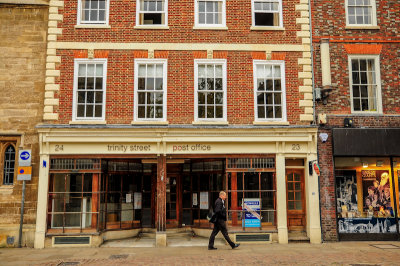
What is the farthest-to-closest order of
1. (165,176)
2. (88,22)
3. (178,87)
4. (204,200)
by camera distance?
(204,200) < (88,22) < (178,87) < (165,176)

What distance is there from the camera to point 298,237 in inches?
482

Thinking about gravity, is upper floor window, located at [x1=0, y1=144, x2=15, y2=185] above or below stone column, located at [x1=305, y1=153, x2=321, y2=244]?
above

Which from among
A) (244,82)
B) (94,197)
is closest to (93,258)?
(94,197)

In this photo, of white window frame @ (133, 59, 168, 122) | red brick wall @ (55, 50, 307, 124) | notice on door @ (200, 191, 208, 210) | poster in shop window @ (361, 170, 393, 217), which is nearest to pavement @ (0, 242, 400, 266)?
poster in shop window @ (361, 170, 393, 217)

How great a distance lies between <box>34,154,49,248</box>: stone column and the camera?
11.5m

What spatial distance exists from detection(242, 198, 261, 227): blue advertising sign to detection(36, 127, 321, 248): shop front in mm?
34

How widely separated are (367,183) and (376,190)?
0.42 meters

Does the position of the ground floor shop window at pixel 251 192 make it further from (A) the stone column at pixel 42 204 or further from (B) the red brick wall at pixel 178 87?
(A) the stone column at pixel 42 204

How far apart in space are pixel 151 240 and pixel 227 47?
7640 mm

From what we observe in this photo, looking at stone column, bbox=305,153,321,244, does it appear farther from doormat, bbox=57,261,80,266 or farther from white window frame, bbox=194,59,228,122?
doormat, bbox=57,261,80,266

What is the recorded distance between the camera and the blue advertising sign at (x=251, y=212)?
12.2 meters

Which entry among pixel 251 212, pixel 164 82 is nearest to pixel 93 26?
pixel 164 82

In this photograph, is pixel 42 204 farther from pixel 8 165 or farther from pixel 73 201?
pixel 8 165

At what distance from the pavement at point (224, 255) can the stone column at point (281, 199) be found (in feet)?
1.34
